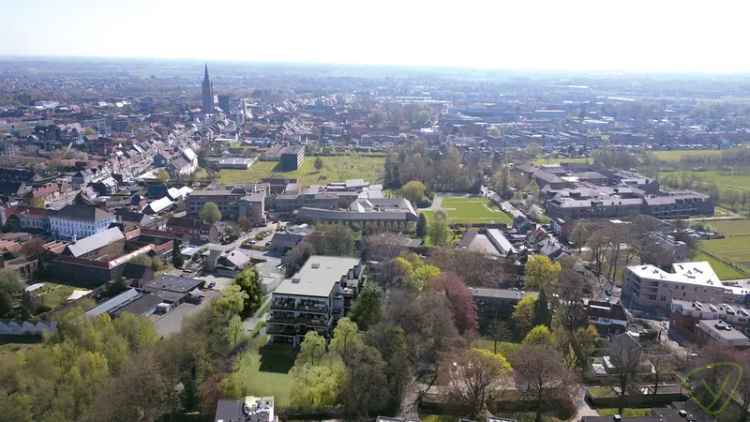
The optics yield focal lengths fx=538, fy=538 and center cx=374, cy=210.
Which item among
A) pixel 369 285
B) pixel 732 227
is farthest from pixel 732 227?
pixel 369 285

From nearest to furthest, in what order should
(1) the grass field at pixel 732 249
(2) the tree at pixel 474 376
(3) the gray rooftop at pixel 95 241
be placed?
(2) the tree at pixel 474 376 < (3) the gray rooftop at pixel 95 241 < (1) the grass field at pixel 732 249

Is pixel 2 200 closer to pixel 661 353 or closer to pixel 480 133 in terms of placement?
pixel 661 353

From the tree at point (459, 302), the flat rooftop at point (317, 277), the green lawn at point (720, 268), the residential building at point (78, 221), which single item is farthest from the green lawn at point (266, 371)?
the green lawn at point (720, 268)

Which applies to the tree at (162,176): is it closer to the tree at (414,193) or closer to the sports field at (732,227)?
the tree at (414,193)

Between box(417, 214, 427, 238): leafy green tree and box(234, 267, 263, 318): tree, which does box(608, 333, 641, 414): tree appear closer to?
box(234, 267, 263, 318): tree

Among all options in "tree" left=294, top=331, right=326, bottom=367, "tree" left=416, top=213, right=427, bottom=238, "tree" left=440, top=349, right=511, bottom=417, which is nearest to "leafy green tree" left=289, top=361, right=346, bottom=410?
"tree" left=294, top=331, right=326, bottom=367

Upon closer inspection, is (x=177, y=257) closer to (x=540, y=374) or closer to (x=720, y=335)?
(x=540, y=374)
